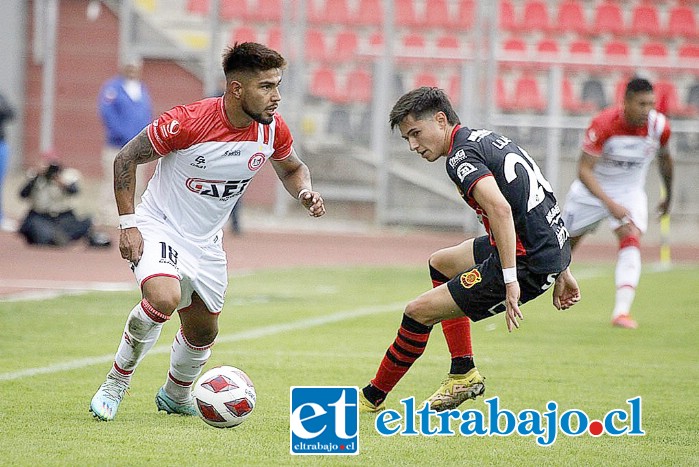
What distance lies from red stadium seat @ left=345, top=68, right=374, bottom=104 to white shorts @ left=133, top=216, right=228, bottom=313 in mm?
15327

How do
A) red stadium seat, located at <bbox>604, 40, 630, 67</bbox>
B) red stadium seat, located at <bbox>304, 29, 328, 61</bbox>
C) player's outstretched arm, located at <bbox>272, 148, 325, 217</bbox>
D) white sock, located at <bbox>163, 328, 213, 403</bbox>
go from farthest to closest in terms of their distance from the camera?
red stadium seat, located at <bbox>604, 40, 630, 67</bbox> → red stadium seat, located at <bbox>304, 29, 328, 61</bbox> → player's outstretched arm, located at <bbox>272, 148, 325, 217</bbox> → white sock, located at <bbox>163, 328, 213, 403</bbox>

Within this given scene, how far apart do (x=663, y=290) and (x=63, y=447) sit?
9.99 m

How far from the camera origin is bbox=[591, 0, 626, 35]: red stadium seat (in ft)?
77.1

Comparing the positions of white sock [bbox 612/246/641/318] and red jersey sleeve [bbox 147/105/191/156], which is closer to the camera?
red jersey sleeve [bbox 147/105/191/156]

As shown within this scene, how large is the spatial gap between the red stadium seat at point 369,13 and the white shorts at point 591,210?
41.0 ft

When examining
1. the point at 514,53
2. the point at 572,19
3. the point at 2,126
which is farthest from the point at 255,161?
the point at 572,19

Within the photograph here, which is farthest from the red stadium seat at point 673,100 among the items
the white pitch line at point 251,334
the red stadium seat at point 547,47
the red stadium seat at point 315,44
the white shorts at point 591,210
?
the white pitch line at point 251,334

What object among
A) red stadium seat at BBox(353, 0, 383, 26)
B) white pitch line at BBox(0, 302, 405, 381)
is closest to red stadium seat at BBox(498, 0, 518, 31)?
red stadium seat at BBox(353, 0, 383, 26)

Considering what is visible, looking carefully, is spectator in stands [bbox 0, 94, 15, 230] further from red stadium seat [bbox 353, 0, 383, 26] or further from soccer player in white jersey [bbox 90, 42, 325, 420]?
soccer player in white jersey [bbox 90, 42, 325, 420]

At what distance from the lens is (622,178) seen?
11156 millimetres

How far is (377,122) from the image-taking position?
2166cm

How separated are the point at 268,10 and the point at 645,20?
738 centimetres

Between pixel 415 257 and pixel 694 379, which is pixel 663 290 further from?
pixel 694 379

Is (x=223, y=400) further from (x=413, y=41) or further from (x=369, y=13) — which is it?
(x=369, y=13)
